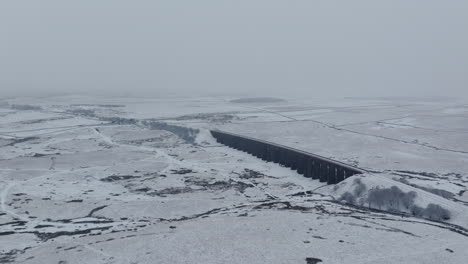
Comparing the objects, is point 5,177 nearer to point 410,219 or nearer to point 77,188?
point 77,188

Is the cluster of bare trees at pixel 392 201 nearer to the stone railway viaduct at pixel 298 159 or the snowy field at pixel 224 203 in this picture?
the snowy field at pixel 224 203

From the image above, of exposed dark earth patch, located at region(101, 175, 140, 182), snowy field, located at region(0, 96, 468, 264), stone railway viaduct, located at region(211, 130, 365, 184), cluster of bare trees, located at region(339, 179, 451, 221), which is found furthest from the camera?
exposed dark earth patch, located at region(101, 175, 140, 182)

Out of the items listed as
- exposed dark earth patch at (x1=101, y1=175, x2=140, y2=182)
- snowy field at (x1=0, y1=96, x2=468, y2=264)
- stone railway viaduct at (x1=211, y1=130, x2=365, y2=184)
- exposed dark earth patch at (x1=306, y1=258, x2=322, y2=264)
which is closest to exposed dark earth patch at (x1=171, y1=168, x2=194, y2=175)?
snowy field at (x1=0, y1=96, x2=468, y2=264)

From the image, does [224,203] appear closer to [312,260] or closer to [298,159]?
[312,260]

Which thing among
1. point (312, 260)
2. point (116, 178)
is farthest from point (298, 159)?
point (312, 260)

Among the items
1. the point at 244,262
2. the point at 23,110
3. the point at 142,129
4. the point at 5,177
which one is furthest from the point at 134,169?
the point at 23,110

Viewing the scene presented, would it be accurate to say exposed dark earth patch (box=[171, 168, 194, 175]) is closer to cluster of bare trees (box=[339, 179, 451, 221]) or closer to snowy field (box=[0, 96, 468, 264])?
snowy field (box=[0, 96, 468, 264])
